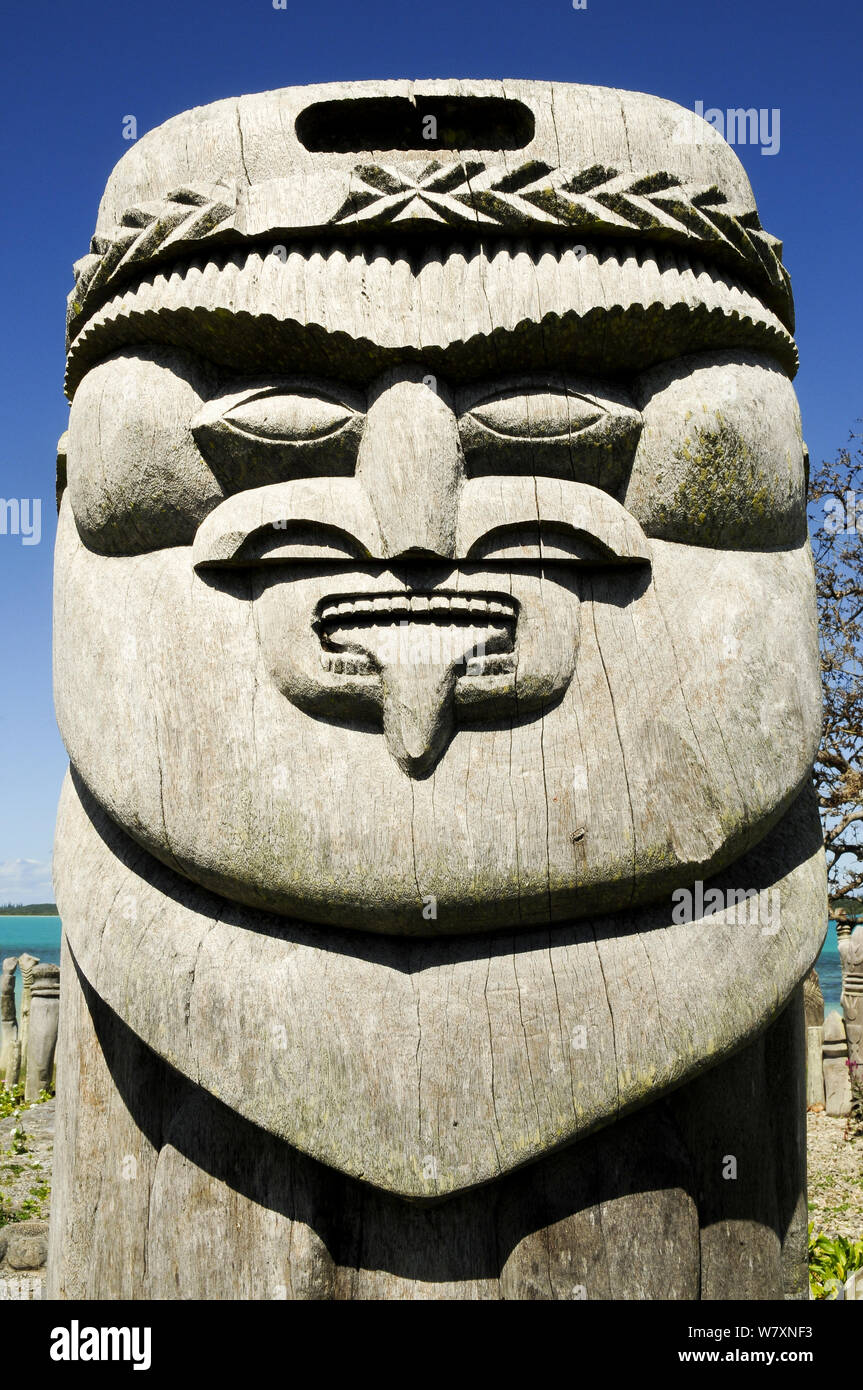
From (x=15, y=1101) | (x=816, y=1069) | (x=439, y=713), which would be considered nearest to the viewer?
(x=439, y=713)

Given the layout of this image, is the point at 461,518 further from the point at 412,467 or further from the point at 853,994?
the point at 853,994

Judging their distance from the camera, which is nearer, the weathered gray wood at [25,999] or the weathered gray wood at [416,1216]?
the weathered gray wood at [416,1216]

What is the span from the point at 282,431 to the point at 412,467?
34 cm

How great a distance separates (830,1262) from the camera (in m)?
5.14

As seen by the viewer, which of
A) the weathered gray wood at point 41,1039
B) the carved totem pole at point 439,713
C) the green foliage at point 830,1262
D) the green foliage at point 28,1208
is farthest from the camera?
the weathered gray wood at point 41,1039

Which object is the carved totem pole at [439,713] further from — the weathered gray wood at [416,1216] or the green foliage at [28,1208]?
the green foliage at [28,1208]

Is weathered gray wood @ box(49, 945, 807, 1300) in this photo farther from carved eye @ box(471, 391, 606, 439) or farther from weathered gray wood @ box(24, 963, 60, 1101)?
weathered gray wood @ box(24, 963, 60, 1101)

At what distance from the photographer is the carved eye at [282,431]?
2572mm

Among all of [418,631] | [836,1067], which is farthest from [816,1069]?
[418,631]

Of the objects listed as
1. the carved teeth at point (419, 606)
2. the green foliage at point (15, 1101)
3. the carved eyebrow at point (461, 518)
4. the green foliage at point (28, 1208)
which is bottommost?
the green foliage at point (28, 1208)

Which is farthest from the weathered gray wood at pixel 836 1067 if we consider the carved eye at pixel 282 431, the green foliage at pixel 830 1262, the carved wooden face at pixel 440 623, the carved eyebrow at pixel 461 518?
the carved eye at pixel 282 431

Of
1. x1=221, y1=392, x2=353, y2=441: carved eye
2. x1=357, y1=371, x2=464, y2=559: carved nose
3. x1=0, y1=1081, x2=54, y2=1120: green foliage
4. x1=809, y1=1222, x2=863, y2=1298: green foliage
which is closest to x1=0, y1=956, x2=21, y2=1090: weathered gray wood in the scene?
x1=0, y1=1081, x2=54, y2=1120: green foliage

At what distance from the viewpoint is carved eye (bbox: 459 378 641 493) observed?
256 centimetres
